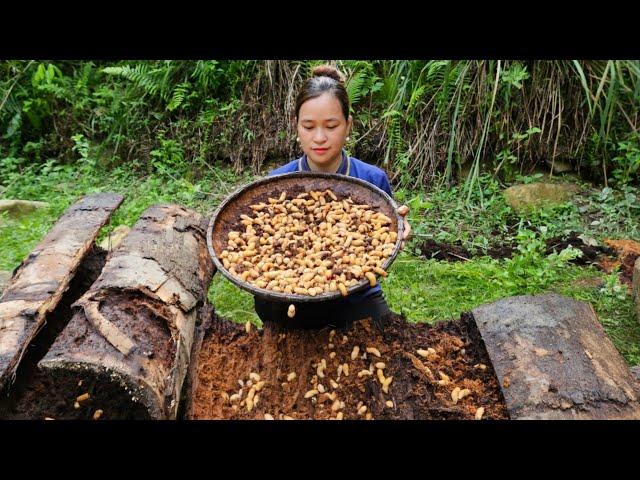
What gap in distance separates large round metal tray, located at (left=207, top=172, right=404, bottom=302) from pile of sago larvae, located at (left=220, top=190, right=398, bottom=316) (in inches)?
1.2

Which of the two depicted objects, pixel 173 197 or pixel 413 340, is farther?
pixel 173 197

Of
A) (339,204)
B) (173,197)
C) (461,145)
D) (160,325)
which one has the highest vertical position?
(339,204)

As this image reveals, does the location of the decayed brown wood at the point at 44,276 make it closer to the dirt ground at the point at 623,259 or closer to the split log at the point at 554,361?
the split log at the point at 554,361

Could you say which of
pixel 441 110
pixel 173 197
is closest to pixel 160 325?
pixel 173 197

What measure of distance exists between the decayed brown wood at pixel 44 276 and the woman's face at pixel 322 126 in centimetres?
127

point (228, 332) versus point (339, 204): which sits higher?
point (339, 204)

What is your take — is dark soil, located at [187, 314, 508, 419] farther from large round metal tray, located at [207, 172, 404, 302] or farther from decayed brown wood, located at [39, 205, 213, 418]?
large round metal tray, located at [207, 172, 404, 302]

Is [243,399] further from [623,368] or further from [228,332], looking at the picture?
[623,368]

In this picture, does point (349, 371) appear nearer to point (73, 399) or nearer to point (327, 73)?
point (73, 399)

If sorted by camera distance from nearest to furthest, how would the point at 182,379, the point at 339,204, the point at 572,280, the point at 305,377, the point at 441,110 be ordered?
the point at 182,379 < the point at 305,377 < the point at 339,204 < the point at 572,280 < the point at 441,110

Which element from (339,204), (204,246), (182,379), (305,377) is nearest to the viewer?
(182,379)

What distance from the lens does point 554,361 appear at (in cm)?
209

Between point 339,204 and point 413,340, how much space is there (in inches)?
26.4

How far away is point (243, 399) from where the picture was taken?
7.15ft
